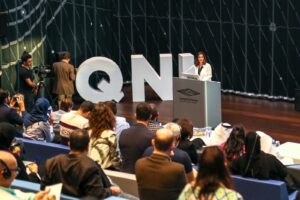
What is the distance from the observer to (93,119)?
6.52 m

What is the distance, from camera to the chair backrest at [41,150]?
741 cm

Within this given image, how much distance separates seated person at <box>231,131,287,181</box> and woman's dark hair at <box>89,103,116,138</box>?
1.25m

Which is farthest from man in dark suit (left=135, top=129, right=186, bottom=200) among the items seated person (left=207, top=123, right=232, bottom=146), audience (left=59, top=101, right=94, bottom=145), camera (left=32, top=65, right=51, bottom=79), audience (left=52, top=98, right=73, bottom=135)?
camera (left=32, top=65, right=51, bottom=79)

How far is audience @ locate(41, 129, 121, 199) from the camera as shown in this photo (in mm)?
5102

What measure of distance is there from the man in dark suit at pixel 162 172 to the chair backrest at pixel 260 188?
139 cm

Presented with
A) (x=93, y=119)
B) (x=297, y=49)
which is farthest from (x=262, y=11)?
(x=93, y=119)

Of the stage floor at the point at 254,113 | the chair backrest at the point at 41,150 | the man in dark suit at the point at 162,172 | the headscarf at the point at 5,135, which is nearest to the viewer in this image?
the man in dark suit at the point at 162,172

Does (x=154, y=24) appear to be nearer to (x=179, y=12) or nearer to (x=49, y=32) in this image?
(x=179, y=12)

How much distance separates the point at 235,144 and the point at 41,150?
87.1 inches

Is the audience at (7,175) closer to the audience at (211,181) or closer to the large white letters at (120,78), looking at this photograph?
the audience at (211,181)

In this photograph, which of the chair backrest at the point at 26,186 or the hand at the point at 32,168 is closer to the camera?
the chair backrest at the point at 26,186

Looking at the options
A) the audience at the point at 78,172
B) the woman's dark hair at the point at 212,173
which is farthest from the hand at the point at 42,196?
the woman's dark hair at the point at 212,173

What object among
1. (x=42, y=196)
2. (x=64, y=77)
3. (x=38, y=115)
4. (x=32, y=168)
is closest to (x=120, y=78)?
(x=64, y=77)

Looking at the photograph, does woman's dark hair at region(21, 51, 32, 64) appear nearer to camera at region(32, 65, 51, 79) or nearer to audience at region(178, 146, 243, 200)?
camera at region(32, 65, 51, 79)
